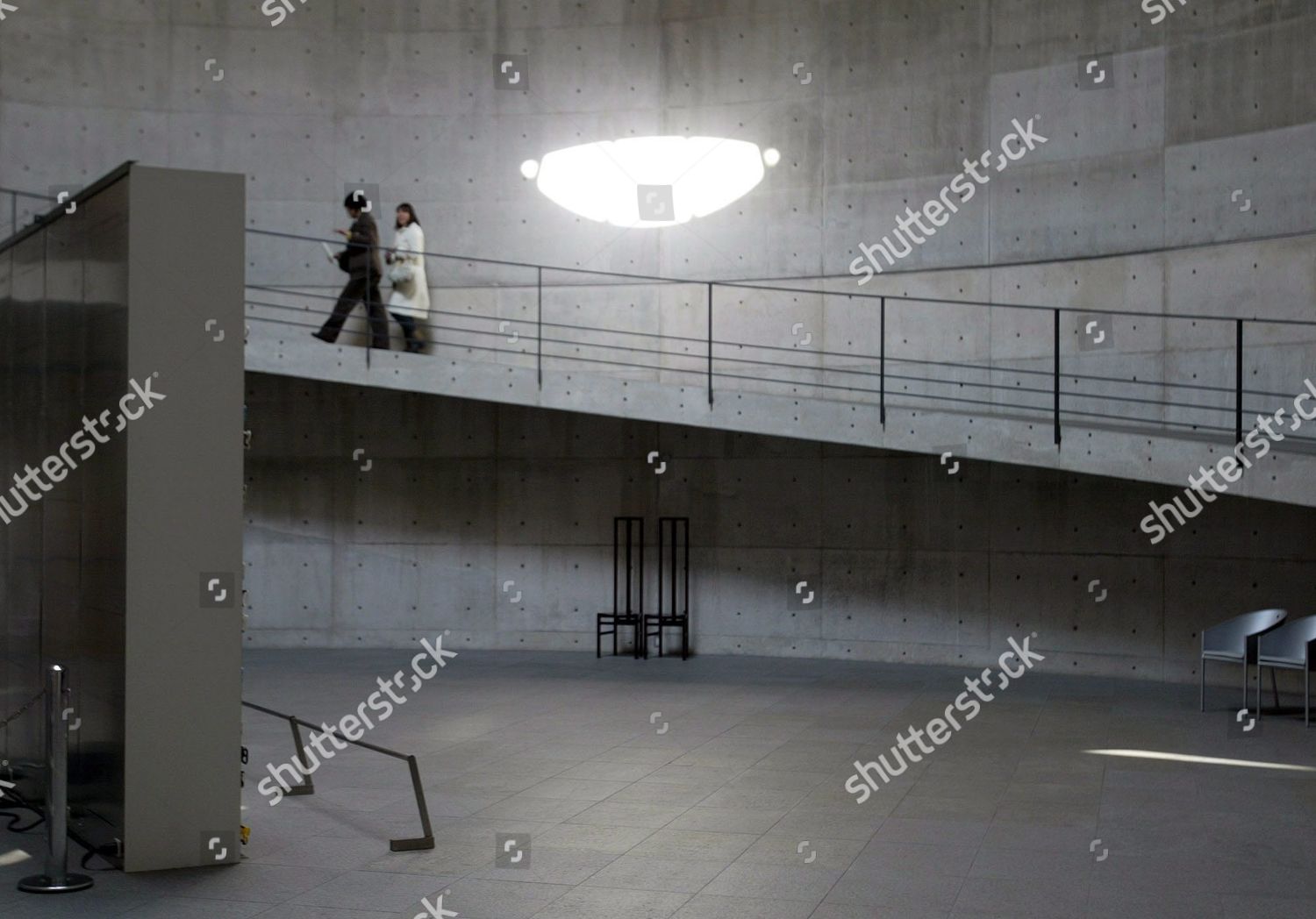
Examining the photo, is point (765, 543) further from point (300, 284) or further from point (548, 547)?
point (300, 284)

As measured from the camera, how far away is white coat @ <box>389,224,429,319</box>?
Answer: 1393 cm

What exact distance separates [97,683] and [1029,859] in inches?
173

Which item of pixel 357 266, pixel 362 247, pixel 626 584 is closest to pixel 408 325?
pixel 357 266

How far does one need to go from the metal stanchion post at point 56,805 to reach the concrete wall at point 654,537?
29.5ft

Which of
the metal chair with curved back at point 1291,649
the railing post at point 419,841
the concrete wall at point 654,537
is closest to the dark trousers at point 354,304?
the concrete wall at point 654,537

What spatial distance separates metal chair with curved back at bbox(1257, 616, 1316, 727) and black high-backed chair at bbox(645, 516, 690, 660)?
5.74 metres

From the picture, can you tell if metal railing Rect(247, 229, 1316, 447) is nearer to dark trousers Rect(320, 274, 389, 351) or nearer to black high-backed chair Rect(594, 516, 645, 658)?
dark trousers Rect(320, 274, 389, 351)

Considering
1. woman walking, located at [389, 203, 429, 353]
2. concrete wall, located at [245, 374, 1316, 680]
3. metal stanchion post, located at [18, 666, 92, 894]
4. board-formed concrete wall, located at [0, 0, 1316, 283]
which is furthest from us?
woman walking, located at [389, 203, 429, 353]

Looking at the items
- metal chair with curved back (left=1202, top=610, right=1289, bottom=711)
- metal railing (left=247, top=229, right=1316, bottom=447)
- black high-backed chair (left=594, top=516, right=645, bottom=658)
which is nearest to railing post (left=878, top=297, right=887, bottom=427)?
metal railing (left=247, top=229, right=1316, bottom=447)

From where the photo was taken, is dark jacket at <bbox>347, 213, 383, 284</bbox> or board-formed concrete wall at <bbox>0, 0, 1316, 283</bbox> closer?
board-formed concrete wall at <bbox>0, 0, 1316, 283</bbox>

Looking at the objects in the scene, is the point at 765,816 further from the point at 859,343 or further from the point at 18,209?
the point at 18,209

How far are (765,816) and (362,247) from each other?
26.6ft

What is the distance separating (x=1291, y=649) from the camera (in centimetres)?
1025

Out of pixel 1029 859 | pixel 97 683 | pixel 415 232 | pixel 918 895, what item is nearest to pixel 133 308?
pixel 97 683
